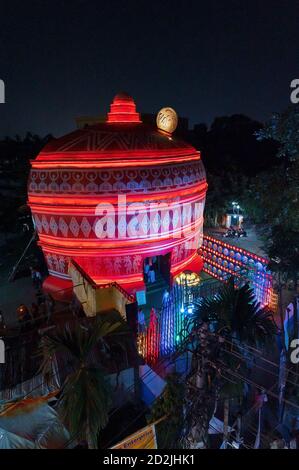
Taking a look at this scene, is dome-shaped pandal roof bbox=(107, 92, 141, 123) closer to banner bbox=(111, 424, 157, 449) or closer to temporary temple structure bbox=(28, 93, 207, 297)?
temporary temple structure bbox=(28, 93, 207, 297)

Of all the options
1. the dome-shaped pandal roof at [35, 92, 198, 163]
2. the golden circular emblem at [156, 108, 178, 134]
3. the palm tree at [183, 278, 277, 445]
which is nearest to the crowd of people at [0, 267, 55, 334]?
the palm tree at [183, 278, 277, 445]

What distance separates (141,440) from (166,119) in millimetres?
10473

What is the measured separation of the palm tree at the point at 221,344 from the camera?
507cm

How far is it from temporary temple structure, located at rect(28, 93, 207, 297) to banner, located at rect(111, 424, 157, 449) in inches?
→ 206

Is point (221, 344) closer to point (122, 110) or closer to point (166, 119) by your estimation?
point (166, 119)

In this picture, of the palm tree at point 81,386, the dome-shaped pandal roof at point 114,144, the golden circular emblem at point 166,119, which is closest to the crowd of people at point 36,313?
the palm tree at point 81,386

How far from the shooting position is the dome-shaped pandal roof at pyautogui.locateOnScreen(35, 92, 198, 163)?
10.1 metres

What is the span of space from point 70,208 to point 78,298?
2619 mm

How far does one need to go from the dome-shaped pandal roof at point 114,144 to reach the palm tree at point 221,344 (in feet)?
18.5

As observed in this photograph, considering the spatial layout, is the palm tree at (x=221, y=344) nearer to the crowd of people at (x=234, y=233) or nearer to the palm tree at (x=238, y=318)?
the palm tree at (x=238, y=318)
